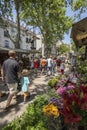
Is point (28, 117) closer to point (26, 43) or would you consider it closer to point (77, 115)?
point (77, 115)

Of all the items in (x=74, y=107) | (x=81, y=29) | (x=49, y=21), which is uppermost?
(x=49, y=21)

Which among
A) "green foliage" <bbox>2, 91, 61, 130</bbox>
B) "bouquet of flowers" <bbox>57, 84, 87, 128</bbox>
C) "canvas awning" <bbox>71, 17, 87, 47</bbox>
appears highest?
"canvas awning" <bbox>71, 17, 87, 47</bbox>

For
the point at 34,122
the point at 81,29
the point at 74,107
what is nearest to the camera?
the point at 74,107

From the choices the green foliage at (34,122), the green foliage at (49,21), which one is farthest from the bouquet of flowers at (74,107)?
the green foliage at (49,21)

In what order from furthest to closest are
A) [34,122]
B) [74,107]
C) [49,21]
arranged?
[49,21]
[34,122]
[74,107]

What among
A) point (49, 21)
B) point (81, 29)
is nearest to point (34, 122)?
point (81, 29)

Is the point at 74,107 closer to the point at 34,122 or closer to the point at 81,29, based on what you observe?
the point at 34,122

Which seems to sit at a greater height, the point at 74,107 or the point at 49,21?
the point at 49,21

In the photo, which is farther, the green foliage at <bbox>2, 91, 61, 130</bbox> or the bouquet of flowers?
the green foliage at <bbox>2, 91, 61, 130</bbox>

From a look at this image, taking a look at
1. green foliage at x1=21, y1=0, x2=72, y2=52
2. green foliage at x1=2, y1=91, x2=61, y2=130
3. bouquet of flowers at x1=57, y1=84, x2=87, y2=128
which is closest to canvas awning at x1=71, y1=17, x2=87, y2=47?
green foliage at x1=2, y1=91, x2=61, y2=130

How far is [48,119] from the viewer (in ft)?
11.8

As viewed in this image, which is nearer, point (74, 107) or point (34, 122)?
point (74, 107)

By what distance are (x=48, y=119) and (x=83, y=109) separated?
52 cm

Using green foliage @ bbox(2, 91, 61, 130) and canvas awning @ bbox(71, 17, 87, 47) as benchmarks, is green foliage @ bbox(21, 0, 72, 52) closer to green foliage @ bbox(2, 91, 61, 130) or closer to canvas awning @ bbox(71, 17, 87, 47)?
canvas awning @ bbox(71, 17, 87, 47)
